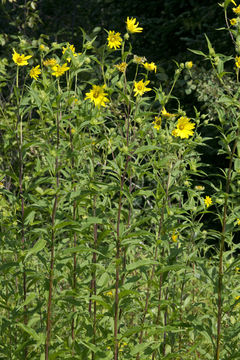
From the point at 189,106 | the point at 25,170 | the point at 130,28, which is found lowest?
the point at 25,170

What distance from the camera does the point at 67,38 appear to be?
6.45 m

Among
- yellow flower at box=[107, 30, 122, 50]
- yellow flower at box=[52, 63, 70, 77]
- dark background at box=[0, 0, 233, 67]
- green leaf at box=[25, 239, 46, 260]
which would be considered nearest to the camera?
green leaf at box=[25, 239, 46, 260]

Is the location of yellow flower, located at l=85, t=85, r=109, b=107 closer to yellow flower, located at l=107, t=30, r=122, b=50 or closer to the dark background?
yellow flower, located at l=107, t=30, r=122, b=50

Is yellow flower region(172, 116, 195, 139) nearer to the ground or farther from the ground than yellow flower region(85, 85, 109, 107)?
nearer to the ground

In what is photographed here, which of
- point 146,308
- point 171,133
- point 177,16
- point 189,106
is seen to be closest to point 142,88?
point 171,133

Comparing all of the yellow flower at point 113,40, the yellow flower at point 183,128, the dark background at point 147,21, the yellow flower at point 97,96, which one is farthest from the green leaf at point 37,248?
the dark background at point 147,21

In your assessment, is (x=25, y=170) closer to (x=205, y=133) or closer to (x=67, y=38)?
(x=205, y=133)

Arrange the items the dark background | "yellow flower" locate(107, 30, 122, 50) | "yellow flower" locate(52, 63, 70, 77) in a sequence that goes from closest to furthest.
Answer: "yellow flower" locate(52, 63, 70, 77) → "yellow flower" locate(107, 30, 122, 50) → the dark background

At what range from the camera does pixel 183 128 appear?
2.16m

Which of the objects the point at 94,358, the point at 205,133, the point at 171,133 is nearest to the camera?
the point at 94,358

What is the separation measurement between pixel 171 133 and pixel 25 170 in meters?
2.78

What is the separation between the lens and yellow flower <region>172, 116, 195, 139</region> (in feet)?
7.03

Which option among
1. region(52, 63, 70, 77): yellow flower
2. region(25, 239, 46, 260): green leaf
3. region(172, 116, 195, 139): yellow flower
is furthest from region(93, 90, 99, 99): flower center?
region(25, 239, 46, 260): green leaf

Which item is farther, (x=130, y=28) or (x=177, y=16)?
(x=177, y=16)
